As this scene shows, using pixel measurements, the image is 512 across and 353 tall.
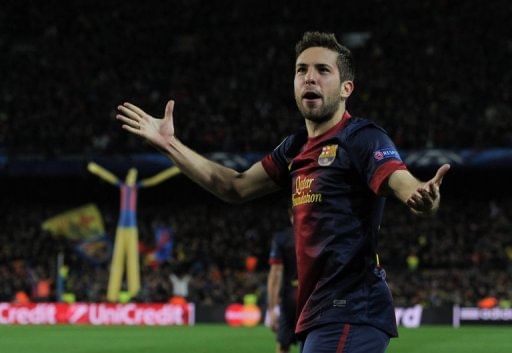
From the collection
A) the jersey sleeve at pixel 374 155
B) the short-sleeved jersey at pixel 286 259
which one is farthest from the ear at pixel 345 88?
the short-sleeved jersey at pixel 286 259

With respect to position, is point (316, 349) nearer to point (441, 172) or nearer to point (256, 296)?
point (441, 172)

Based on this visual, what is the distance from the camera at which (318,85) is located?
4.35 m

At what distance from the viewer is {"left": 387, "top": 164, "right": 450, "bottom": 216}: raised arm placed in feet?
12.2

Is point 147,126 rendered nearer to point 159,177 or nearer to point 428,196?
point 428,196

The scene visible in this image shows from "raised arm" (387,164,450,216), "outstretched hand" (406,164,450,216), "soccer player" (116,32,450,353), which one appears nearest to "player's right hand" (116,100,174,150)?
"soccer player" (116,32,450,353)

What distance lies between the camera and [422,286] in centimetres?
2850

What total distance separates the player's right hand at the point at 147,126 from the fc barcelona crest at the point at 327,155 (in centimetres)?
85

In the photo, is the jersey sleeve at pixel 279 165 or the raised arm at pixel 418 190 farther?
the jersey sleeve at pixel 279 165

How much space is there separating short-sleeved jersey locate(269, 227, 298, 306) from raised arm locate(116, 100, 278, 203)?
6.36 m

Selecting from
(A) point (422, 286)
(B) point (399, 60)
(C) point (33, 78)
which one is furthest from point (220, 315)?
(C) point (33, 78)

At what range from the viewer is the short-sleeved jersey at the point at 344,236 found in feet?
13.8

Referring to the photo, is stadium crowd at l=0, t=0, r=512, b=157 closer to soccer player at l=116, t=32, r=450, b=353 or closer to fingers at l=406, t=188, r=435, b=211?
soccer player at l=116, t=32, r=450, b=353

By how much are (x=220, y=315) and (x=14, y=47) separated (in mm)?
21760

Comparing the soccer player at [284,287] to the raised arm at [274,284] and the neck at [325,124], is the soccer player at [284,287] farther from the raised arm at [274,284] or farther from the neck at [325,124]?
the neck at [325,124]
